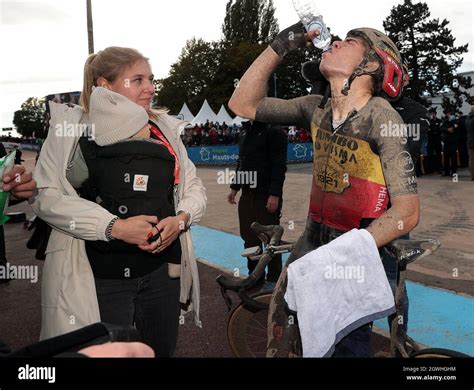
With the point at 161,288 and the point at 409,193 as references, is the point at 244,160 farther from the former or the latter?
the point at 409,193

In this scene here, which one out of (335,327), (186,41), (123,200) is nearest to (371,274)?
(335,327)

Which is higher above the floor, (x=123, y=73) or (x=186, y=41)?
(x=186, y=41)

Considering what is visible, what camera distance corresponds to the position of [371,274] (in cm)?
187

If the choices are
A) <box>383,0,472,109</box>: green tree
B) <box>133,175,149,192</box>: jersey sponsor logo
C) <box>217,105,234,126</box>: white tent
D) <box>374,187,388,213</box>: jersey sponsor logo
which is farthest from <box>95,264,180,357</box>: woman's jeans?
<box>383,0,472,109</box>: green tree

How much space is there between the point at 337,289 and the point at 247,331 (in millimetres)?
1624

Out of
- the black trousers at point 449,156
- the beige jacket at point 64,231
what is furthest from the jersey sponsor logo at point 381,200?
the black trousers at point 449,156

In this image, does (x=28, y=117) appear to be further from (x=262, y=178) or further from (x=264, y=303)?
(x=264, y=303)

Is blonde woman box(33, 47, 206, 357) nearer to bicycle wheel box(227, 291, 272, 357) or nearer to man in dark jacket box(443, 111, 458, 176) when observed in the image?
bicycle wheel box(227, 291, 272, 357)

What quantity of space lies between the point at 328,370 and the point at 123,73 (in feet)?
6.16

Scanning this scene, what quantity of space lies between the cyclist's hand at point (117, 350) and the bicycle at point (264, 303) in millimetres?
1131

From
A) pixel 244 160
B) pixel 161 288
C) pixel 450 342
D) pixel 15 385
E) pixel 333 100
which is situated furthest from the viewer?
pixel 244 160

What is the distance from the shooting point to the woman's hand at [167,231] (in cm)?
226

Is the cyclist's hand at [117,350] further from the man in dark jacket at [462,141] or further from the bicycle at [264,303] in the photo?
the man in dark jacket at [462,141]

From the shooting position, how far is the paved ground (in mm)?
4377
